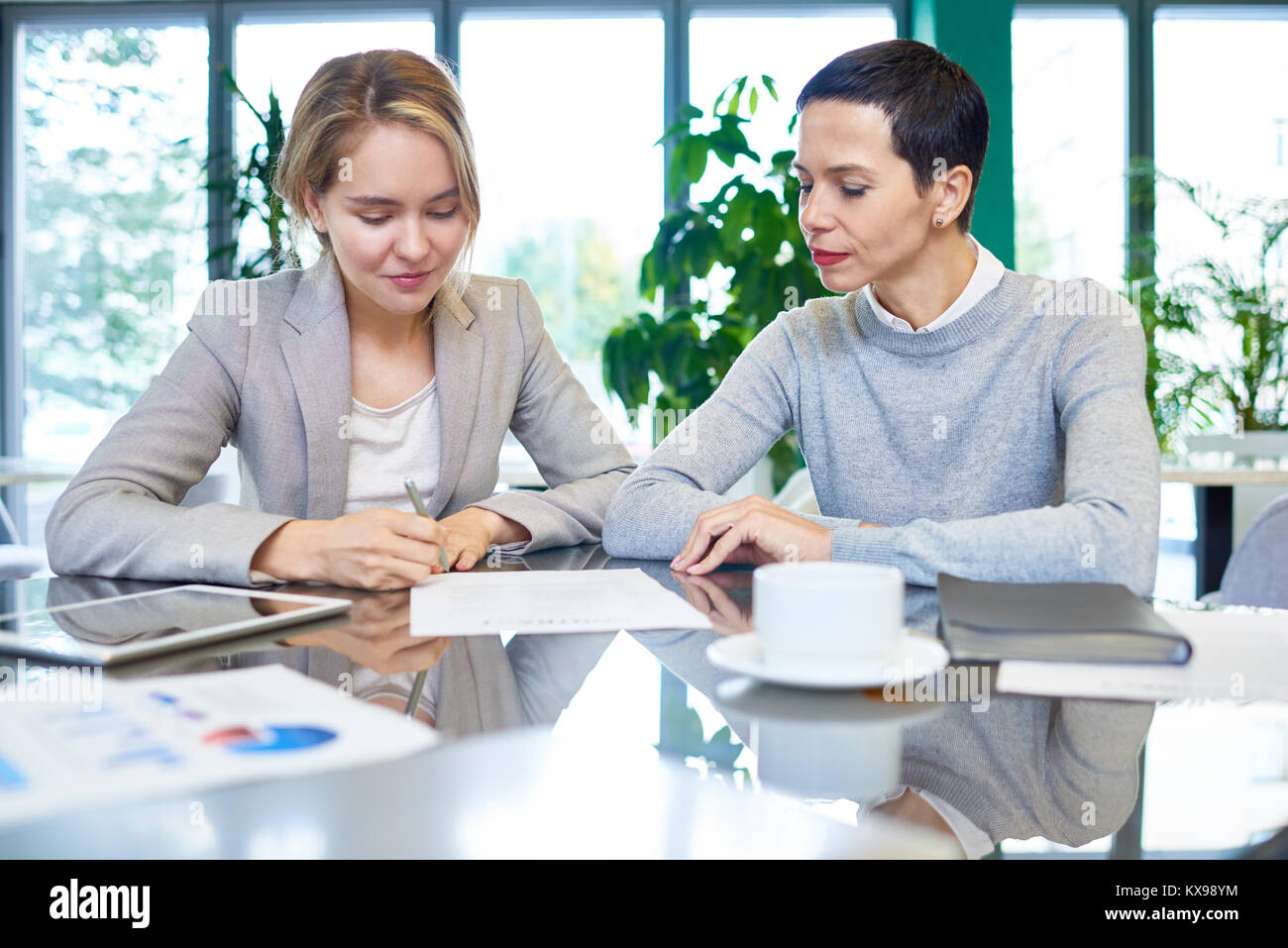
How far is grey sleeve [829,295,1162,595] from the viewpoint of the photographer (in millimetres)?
989

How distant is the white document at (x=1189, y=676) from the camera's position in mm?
639

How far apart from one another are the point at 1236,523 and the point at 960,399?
2291mm

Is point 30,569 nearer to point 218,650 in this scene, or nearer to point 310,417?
point 310,417

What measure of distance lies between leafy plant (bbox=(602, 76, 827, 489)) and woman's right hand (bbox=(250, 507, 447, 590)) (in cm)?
210

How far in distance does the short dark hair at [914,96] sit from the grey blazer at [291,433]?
0.56 m

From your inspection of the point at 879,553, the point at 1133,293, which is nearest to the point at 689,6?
the point at 1133,293

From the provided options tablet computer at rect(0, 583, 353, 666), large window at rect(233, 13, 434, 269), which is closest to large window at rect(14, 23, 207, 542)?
large window at rect(233, 13, 434, 269)

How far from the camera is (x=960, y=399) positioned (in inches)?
55.2

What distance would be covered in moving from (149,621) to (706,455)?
0.76 meters

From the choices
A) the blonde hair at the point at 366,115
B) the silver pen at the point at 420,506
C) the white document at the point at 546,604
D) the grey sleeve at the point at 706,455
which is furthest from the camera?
the blonde hair at the point at 366,115

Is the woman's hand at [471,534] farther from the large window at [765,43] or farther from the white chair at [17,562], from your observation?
the large window at [765,43]

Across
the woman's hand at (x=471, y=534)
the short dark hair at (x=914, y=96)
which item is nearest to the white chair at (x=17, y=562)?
the woman's hand at (x=471, y=534)

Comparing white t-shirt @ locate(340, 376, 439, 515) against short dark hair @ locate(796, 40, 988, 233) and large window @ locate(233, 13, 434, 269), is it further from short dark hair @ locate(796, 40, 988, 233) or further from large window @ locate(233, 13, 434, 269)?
large window @ locate(233, 13, 434, 269)

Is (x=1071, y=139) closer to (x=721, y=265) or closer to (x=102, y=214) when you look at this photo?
(x=721, y=265)
